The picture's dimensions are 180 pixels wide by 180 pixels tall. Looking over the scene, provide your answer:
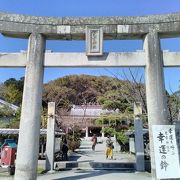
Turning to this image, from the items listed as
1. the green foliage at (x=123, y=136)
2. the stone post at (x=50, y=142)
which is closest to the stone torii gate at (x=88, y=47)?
the stone post at (x=50, y=142)

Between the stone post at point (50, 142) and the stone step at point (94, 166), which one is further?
the stone step at point (94, 166)

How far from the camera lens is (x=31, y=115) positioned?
9.55 m

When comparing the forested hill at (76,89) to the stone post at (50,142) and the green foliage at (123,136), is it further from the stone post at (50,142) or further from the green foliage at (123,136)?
the stone post at (50,142)

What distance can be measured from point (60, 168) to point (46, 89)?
36.2 metres

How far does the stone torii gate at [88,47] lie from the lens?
9750 millimetres

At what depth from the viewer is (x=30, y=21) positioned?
10281 millimetres

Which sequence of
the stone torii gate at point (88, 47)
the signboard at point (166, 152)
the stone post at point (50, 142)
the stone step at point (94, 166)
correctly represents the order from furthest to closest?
the stone step at point (94, 166) → the stone post at point (50, 142) → the stone torii gate at point (88, 47) → the signboard at point (166, 152)

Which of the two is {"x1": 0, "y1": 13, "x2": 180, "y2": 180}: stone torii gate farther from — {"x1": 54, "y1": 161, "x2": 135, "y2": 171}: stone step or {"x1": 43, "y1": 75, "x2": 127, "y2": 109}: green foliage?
{"x1": 43, "y1": 75, "x2": 127, "y2": 109}: green foliage

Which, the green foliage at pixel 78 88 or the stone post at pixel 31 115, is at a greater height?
the green foliage at pixel 78 88

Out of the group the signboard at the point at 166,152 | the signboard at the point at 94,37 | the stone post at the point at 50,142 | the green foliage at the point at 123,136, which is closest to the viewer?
the signboard at the point at 166,152

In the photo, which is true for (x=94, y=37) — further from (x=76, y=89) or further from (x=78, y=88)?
(x=78, y=88)

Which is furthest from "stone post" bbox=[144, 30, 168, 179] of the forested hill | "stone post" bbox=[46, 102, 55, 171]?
the forested hill

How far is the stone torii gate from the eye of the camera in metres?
9.75

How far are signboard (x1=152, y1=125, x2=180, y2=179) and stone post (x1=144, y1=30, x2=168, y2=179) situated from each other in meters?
1.32
